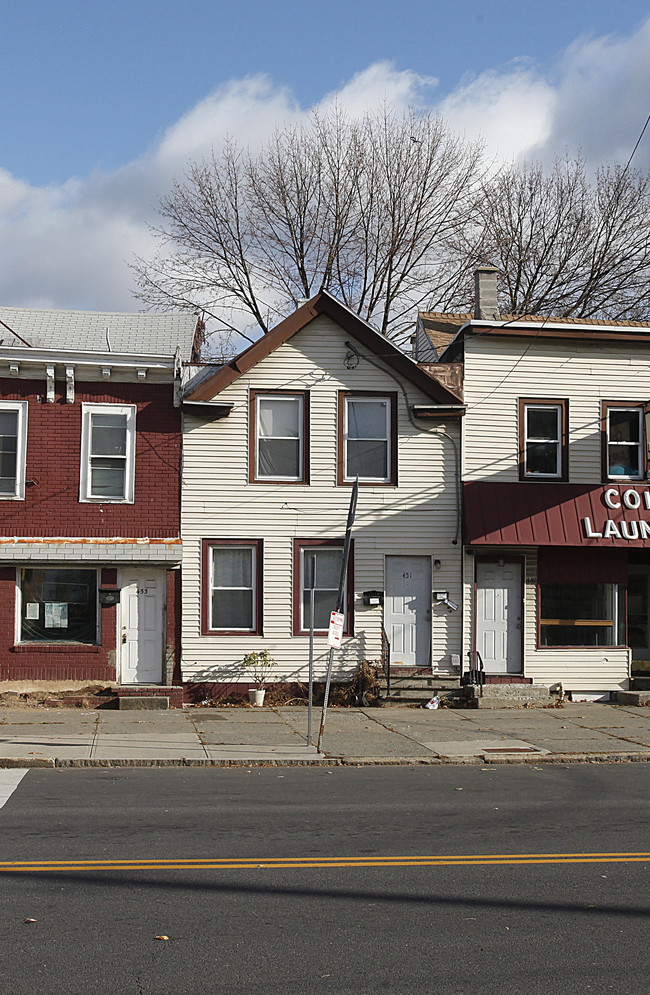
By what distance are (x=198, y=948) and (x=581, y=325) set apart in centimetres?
1716

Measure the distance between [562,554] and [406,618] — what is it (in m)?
3.54

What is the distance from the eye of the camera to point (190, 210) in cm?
3412

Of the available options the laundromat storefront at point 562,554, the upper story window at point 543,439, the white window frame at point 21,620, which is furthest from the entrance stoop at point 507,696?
the white window frame at point 21,620

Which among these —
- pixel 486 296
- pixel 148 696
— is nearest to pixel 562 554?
pixel 486 296

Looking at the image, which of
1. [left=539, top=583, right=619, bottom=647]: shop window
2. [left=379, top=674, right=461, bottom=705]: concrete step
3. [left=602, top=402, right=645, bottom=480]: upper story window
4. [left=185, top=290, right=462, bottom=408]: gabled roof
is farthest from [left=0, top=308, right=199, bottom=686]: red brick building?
[left=602, top=402, right=645, bottom=480]: upper story window

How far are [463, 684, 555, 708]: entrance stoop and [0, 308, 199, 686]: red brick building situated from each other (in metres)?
5.76

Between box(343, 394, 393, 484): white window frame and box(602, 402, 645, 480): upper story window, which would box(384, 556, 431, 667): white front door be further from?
box(602, 402, 645, 480): upper story window

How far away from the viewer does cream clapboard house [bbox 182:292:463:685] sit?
1961 centimetres

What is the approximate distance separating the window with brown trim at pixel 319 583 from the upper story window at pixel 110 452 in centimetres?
357

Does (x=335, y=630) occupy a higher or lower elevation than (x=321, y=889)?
higher

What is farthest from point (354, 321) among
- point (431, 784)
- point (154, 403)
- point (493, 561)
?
point (431, 784)

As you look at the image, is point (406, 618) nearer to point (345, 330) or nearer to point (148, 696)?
point (148, 696)

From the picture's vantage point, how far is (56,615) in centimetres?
1906

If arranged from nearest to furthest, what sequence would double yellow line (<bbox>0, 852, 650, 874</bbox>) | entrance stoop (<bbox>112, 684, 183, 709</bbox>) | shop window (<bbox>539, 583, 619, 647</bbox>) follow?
double yellow line (<bbox>0, 852, 650, 874</bbox>), entrance stoop (<bbox>112, 684, 183, 709</bbox>), shop window (<bbox>539, 583, 619, 647</bbox>)
